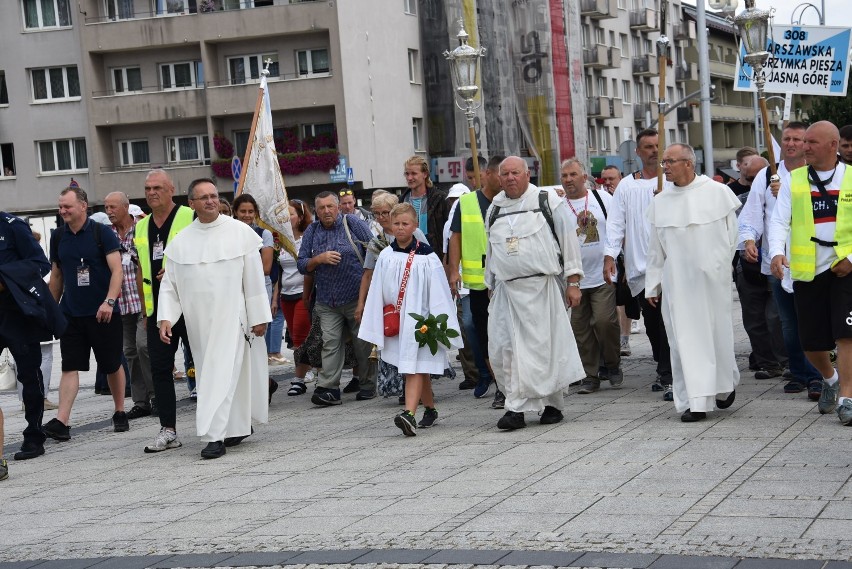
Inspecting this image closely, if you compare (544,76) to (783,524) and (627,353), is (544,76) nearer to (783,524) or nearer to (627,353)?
(627,353)

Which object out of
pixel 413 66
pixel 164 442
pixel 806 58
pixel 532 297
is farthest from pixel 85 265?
pixel 413 66

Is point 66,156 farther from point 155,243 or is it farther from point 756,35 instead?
point 155,243

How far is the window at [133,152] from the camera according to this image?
55.6m

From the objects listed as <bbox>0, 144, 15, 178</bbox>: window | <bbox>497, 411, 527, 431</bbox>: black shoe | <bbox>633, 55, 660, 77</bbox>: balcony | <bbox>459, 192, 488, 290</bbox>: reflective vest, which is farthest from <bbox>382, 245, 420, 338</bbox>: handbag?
<bbox>633, 55, 660, 77</bbox>: balcony

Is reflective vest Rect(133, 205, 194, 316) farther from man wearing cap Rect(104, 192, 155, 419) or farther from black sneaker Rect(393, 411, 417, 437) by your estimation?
black sneaker Rect(393, 411, 417, 437)

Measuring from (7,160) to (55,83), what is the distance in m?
3.63

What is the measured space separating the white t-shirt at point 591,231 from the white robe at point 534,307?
7.07 ft

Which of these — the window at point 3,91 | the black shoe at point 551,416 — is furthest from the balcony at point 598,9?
the black shoe at point 551,416

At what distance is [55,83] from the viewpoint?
183ft

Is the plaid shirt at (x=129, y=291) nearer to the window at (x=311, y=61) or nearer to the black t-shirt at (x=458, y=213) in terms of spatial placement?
the black t-shirt at (x=458, y=213)

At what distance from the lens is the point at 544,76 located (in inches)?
1592

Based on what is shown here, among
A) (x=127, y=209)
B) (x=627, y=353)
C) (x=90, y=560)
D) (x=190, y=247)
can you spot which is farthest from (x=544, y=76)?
(x=90, y=560)

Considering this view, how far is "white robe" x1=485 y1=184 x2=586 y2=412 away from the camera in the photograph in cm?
1040

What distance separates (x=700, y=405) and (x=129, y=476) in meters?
3.92
